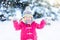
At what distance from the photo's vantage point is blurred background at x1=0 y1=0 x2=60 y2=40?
1.02 metres

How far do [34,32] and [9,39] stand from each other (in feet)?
0.49

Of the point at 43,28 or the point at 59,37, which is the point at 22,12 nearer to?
the point at 43,28

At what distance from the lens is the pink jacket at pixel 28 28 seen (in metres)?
0.99

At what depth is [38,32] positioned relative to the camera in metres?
1.03

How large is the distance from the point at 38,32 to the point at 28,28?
7cm

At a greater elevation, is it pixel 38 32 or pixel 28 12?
pixel 28 12

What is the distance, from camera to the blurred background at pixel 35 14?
3.35 ft

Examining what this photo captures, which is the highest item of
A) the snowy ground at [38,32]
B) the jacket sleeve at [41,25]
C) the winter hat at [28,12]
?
the winter hat at [28,12]

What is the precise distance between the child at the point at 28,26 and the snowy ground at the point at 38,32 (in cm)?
3

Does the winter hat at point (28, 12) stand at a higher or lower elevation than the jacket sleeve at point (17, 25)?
higher

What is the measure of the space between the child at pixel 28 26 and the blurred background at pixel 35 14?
0.10 ft

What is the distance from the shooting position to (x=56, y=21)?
1.03m

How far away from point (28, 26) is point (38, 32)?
7 centimetres

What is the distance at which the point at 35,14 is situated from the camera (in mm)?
1024
